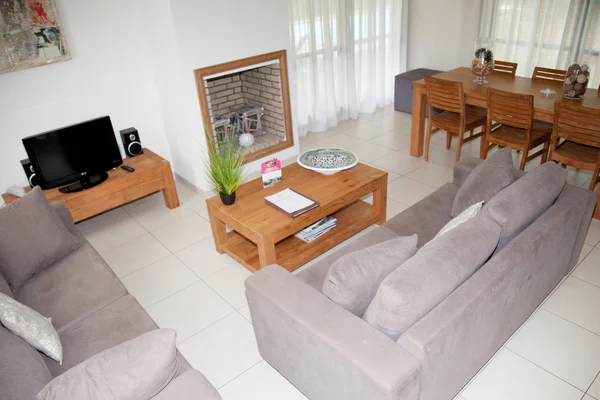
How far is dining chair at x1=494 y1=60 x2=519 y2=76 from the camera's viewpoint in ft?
15.3

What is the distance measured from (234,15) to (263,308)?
109 inches

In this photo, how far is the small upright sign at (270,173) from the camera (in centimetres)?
337

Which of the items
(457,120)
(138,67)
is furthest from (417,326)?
(138,67)

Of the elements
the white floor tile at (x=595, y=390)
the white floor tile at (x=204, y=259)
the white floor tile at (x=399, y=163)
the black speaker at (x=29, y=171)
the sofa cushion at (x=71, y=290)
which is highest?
the black speaker at (x=29, y=171)

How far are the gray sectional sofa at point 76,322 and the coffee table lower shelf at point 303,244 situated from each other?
92 centimetres

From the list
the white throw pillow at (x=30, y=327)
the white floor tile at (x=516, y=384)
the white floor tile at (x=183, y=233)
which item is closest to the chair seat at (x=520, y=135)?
the white floor tile at (x=516, y=384)

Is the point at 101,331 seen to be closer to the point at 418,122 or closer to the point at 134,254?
the point at 134,254

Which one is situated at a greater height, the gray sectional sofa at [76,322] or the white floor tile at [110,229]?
the gray sectional sofa at [76,322]

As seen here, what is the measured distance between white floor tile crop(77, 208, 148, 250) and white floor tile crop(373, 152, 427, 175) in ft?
7.77

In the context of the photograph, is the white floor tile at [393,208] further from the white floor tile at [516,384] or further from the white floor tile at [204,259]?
the white floor tile at [516,384]

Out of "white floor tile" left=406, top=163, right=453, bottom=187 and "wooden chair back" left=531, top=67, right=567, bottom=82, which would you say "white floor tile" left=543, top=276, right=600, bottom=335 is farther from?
"wooden chair back" left=531, top=67, right=567, bottom=82

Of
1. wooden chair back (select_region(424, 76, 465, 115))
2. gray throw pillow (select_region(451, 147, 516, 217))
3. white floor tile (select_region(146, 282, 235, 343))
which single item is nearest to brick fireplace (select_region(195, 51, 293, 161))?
wooden chair back (select_region(424, 76, 465, 115))

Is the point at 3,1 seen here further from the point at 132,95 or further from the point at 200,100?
the point at 200,100

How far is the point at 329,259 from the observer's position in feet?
8.61
